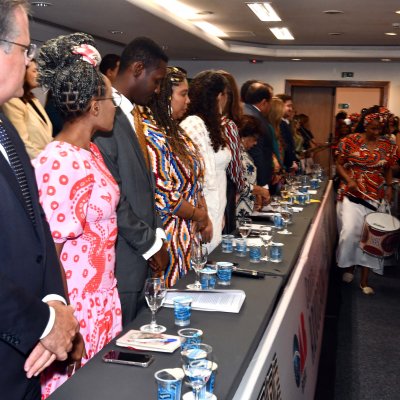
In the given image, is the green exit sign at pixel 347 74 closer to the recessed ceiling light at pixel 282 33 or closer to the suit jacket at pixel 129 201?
the recessed ceiling light at pixel 282 33

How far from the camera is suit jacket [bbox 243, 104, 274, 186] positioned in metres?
4.60

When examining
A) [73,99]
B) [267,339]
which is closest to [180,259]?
[267,339]

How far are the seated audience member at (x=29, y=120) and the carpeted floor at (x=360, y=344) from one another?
6.27 feet

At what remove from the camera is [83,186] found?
167cm

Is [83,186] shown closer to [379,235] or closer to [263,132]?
[263,132]

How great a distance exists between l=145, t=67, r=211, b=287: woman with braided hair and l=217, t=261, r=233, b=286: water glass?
1.48 feet

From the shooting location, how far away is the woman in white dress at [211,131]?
3.24 meters

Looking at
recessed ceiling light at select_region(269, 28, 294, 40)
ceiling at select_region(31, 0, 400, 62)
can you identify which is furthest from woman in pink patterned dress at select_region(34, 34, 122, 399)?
recessed ceiling light at select_region(269, 28, 294, 40)

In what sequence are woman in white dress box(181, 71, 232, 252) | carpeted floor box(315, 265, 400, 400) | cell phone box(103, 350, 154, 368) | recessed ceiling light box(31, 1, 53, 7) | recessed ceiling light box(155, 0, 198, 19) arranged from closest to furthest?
cell phone box(103, 350, 154, 368), carpeted floor box(315, 265, 400, 400), woman in white dress box(181, 71, 232, 252), recessed ceiling light box(31, 1, 53, 7), recessed ceiling light box(155, 0, 198, 19)

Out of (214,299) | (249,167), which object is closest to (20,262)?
(214,299)

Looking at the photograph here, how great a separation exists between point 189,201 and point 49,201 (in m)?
1.20

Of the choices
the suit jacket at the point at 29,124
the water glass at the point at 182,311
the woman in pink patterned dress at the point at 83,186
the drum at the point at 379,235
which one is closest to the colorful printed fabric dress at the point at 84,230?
the woman in pink patterned dress at the point at 83,186

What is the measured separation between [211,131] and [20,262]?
2136 mm

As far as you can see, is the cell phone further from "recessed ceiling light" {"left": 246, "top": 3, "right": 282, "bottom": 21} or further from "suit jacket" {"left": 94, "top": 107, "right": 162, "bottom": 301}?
"recessed ceiling light" {"left": 246, "top": 3, "right": 282, "bottom": 21}
